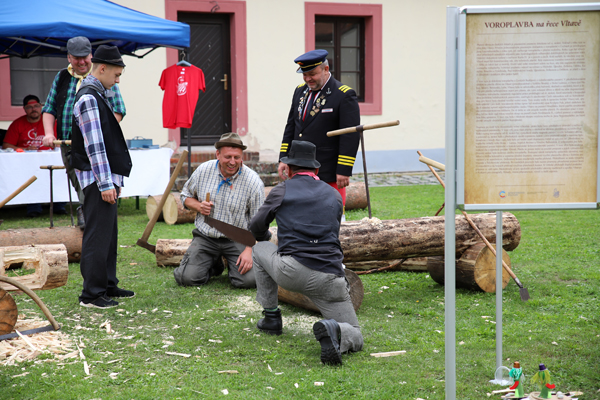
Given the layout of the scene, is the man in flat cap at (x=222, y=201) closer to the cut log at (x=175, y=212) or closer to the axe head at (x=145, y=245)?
the axe head at (x=145, y=245)

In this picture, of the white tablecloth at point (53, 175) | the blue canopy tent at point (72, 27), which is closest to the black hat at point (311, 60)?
the blue canopy tent at point (72, 27)

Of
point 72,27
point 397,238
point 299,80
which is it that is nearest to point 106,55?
point 397,238

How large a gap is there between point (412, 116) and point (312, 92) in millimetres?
8337

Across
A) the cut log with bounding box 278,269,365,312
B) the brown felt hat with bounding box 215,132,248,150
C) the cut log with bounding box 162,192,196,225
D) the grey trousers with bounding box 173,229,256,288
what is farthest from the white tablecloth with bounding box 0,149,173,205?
the cut log with bounding box 278,269,365,312

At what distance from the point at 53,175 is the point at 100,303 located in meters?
4.07

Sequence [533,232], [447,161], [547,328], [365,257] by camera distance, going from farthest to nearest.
Result: [533,232] → [365,257] → [547,328] → [447,161]

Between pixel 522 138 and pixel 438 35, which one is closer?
pixel 522 138

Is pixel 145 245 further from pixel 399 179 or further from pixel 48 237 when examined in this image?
pixel 399 179

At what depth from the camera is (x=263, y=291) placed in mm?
3961

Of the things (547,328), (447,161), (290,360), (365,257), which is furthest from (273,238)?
(447,161)

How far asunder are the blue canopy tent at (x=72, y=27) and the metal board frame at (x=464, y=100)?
6080 millimetres

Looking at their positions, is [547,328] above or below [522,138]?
below

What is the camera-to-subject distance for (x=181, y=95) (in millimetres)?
9312

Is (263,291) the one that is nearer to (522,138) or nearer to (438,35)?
(522,138)
